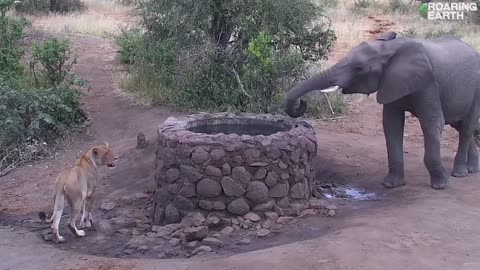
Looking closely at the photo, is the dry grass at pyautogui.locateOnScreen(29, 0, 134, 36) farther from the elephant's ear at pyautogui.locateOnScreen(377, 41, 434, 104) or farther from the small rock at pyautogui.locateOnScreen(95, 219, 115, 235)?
the elephant's ear at pyautogui.locateOnScreen(377, 41, 434, 104)

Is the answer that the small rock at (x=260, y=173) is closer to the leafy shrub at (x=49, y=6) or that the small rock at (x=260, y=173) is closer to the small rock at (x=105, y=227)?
the small rock at (x=105, y=227)

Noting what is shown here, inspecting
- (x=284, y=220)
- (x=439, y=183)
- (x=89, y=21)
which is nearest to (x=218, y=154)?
(x=284, y=220)

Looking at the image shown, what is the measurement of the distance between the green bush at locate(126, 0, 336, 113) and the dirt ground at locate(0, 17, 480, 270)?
80 centimetres

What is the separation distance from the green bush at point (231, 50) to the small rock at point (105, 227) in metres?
4.93

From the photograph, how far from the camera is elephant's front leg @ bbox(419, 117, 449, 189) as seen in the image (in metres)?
8.37

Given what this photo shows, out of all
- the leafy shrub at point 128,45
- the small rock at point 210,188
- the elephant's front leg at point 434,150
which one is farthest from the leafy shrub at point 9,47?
the elephant's front leg at point 434,150

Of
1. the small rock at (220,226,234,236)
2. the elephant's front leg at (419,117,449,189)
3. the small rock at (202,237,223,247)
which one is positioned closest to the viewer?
the small rock at (202,237,223,247)

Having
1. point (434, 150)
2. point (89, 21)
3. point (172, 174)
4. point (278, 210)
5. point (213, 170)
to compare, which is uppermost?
point (89, 21)

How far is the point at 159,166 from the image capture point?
330 inches

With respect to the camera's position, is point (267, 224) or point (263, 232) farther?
point (267, 224)

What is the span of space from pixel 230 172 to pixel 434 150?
245cm

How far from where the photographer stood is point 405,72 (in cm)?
817

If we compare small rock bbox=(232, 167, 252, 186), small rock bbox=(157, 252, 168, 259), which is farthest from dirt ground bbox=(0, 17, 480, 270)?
small rock bbox=(232, 167, 252, 186)

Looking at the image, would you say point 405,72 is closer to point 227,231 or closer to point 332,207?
point 332,207
